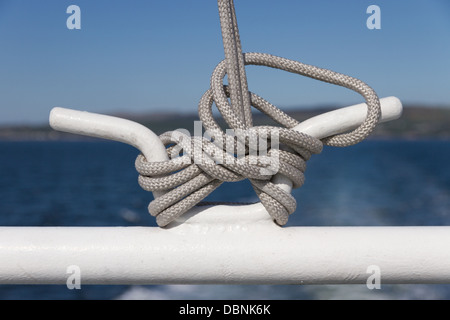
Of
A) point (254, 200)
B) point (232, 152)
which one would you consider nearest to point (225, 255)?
point (232, 152)

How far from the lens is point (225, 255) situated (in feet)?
2.37

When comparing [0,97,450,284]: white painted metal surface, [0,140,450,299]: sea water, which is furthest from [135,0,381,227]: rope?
[0,140,450,299]: sea water

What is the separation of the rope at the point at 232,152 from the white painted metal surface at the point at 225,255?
0.19ft

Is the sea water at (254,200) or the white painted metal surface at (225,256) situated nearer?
the white painted metal surface at (225,256)

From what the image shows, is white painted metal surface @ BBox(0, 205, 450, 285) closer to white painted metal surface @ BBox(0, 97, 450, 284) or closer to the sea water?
white painted metal surface @ BBox(0, 97, 450, 284)

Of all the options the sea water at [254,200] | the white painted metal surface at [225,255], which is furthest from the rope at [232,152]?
the sea water at [254,200]

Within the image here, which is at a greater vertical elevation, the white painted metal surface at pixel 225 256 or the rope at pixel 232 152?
the rope at pixel 232 152

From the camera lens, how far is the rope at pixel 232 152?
76cm

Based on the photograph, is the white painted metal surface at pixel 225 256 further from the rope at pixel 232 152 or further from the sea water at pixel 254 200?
the sea water at pixel 254 200

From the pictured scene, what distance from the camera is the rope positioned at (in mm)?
756

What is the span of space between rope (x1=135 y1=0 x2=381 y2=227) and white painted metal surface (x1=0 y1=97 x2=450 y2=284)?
0.06 metres

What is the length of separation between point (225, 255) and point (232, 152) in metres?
0.17
